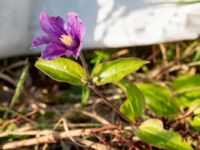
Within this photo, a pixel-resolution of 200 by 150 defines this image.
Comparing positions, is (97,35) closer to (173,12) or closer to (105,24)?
(105,24)

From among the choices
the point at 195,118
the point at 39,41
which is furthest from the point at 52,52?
the point at 195,118

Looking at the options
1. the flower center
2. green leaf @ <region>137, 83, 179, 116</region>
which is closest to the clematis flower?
the flower center

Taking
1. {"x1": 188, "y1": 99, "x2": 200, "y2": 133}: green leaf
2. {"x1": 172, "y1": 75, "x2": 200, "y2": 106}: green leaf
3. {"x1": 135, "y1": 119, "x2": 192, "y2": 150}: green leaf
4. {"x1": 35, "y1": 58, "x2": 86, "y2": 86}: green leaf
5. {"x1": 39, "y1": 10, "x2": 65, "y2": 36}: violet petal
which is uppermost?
{"x1": 39, "y1": 10, "x2": 65, "y2": 36}: violet petal

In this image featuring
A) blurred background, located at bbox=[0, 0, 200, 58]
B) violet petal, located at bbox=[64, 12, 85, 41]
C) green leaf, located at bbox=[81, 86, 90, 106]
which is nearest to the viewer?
violet petal, located at bbox=[64, 12, 85, 41]

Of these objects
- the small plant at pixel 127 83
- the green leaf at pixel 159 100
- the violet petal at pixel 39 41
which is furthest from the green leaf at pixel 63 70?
the green leaf at pixel 159 100

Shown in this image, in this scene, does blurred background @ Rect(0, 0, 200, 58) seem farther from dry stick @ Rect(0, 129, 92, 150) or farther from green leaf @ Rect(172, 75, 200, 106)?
dry stick @ Rect(0, 129, 92, 150)

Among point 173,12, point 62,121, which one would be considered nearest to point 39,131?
point 62,121

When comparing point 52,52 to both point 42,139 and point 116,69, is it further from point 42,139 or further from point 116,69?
point 42,139
